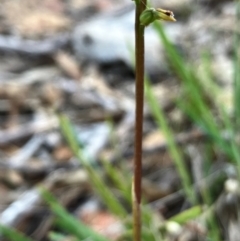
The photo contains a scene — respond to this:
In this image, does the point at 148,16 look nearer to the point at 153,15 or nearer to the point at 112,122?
the point at 153,15

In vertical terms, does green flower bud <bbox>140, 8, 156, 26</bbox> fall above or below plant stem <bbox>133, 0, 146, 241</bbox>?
above

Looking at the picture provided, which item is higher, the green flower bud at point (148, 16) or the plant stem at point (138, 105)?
the green flower bud at point (148, 16)

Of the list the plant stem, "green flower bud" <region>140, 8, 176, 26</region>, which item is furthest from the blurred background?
"green flower bud" <region>140, 8, 176, 26</region>

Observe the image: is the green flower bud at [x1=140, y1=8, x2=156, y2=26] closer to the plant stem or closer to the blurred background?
the plant stem

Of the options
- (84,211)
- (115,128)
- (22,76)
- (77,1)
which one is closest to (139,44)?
(84,211)

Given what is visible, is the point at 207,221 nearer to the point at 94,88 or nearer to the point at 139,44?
the point at 139,44

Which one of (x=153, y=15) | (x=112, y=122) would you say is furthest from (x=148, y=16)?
(x=112, y=122)

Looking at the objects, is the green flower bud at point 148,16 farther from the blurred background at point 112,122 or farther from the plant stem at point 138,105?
the blurred background at point 112,122

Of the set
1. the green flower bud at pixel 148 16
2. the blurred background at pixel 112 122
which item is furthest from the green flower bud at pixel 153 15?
the blurred background at pixel 112 122
